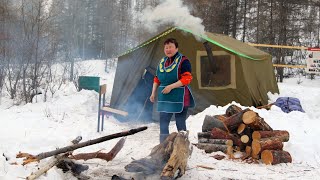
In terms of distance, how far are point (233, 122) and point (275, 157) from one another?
895 millimetres

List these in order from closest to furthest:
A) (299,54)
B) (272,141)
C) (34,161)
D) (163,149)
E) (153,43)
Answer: (34,161), (163,149), (272,141), (153,43), (299,54)

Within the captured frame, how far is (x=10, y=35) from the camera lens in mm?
12250

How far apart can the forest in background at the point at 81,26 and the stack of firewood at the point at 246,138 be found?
339 cm

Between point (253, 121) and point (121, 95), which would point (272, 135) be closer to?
point (253, 121)

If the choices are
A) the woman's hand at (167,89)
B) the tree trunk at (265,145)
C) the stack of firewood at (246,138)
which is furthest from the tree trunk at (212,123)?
the woman's hand at (167,89)

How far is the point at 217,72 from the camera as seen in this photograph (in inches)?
348

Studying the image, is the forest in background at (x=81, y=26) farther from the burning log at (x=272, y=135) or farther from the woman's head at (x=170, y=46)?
the burning log at (x=272, y=135)

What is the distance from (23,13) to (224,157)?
9670mm

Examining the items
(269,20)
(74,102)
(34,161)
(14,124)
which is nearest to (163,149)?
(34,161)

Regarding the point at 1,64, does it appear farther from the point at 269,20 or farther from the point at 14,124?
the point at 269,20

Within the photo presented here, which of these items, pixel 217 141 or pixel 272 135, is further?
pixel 217 141

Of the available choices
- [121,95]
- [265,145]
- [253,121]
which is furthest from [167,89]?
[121,95]

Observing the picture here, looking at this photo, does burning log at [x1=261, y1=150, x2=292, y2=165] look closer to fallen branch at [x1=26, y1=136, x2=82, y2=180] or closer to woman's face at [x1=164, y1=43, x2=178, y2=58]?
woman's face at [x1=164, y1=43, x2=178, y2=58]

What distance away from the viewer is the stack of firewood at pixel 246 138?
5129 millimetres
